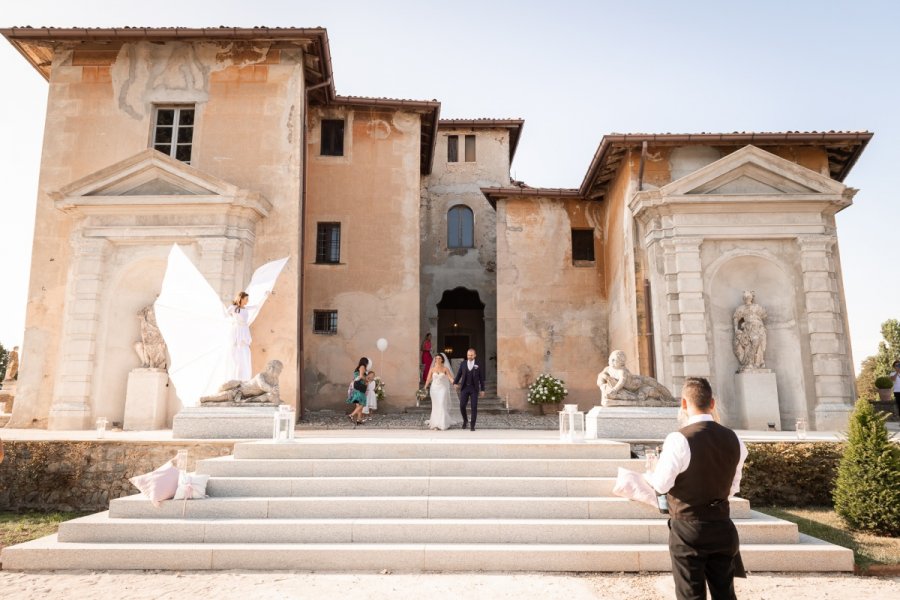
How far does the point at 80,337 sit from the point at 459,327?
661 inches

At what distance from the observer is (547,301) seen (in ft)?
66.7

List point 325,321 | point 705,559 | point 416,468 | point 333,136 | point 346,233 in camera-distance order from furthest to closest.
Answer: point 333,136 → point 346,233 → point 325,321 → point 416,468 → point 705,559

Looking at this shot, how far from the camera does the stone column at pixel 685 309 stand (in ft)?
47.3

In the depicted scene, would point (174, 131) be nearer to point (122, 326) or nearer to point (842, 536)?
point (122, 326)

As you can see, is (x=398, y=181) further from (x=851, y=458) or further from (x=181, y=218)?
(x=851, y=458)

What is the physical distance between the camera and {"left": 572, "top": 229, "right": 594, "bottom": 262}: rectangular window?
20.7 meters

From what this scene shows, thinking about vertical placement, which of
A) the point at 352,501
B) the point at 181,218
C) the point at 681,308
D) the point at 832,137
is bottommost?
the point at 352,501

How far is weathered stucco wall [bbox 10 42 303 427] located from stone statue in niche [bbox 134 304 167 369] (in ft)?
1.68

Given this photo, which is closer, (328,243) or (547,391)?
(547,391)

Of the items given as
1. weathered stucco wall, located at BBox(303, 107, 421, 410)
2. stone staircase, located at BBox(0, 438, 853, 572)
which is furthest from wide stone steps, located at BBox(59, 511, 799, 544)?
weathered stucco wall, located at BBox(303, 107, 421, 410)

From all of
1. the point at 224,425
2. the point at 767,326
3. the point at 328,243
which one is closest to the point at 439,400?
the point at 224,425

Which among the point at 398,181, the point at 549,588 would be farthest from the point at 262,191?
the point at 549,588

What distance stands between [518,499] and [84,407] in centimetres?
1214

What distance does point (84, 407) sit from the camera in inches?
562
